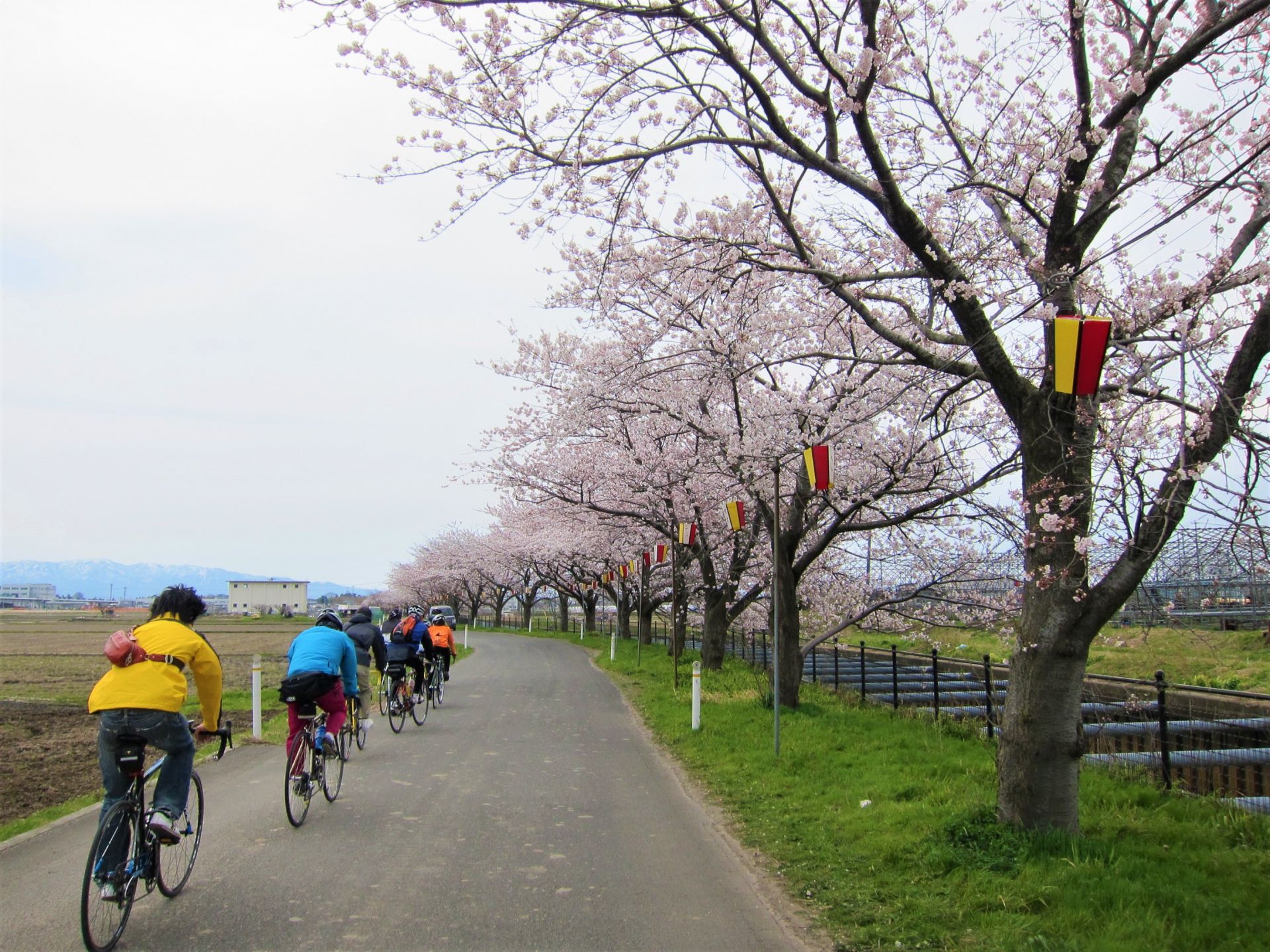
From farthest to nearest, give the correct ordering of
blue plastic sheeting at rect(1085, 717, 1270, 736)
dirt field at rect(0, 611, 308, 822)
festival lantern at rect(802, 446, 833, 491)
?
festival lantern at rect(802, 446, 833, 491)
blue plastic sheeting at rect(1085, 717, 1270, 736)
dirt field at rect(0, 611, 308, 822)

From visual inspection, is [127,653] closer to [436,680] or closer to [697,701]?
[697,701]

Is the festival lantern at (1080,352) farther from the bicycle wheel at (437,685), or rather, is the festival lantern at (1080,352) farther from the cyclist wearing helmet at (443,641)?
the bicycle wheel at (437,685)

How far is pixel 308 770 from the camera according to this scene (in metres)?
7.48

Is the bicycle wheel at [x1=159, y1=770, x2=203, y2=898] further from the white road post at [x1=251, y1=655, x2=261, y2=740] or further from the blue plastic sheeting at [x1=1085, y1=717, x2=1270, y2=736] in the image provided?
the blue plastic sheeting at [x1=1085, y1=717, x2=1270, y2=736]

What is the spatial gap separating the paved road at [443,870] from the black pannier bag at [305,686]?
3.09 feet

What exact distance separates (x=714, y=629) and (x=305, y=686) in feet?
48.1

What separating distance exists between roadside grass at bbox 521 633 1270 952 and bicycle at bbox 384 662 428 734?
4340 mm

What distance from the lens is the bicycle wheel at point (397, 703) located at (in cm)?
1273

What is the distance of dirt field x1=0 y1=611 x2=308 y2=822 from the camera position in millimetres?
9391

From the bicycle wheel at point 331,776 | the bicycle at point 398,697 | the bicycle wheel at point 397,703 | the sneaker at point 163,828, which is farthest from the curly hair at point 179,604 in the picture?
the bicycle wheel at point 397,703

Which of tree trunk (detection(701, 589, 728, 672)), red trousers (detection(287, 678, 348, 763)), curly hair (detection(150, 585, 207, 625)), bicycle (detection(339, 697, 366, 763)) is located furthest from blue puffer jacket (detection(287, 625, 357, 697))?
tree trunk (detection(701, 589, 728, 672))

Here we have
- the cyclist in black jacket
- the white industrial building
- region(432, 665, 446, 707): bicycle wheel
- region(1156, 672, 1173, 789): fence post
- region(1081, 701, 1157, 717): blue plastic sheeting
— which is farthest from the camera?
the white industrial building

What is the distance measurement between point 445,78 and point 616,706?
12.2m

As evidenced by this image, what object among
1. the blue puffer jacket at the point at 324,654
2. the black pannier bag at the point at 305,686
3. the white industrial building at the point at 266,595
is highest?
the blue puffer jacket at the point at 324,654
